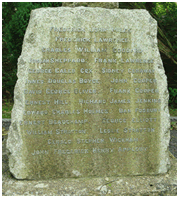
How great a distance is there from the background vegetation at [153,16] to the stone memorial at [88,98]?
2.53 meters

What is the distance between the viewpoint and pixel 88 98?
231 cm

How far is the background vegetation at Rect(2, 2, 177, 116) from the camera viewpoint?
451 cm

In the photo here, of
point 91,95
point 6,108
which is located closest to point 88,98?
point 91,95

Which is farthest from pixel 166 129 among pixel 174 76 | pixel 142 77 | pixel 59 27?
pixel 174 76

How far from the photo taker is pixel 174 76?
5484 mm

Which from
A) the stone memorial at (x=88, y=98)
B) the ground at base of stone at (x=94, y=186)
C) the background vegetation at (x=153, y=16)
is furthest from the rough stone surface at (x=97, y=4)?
the background vegetation at (x=153, y=16)

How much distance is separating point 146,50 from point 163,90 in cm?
52

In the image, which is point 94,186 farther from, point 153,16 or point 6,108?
point 153,16

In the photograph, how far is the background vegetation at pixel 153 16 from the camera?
4.51 m

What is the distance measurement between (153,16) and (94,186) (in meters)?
4.55

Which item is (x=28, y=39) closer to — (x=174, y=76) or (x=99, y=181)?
(x=99, y=181)

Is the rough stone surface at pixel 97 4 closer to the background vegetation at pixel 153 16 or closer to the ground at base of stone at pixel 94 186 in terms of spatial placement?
the ground at base of stone at pixel 94 186

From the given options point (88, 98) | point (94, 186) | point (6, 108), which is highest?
point (88, 98)

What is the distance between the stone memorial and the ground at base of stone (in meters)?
0.08
